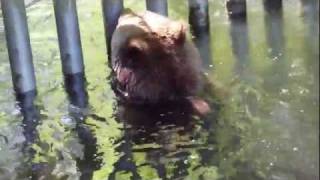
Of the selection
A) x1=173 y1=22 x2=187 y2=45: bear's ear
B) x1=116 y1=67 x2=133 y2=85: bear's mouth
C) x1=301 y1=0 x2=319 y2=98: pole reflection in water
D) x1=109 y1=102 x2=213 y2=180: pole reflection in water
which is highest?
x1=301 y1=0 x2=319 y2=98: pole reflection in water

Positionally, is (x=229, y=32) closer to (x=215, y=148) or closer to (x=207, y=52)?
(x=207, y=52)

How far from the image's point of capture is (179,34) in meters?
2.14

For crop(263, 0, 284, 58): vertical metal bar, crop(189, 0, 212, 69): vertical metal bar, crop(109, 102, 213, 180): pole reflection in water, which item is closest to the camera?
crop(109, 102, 213, 180): pole reflection in water


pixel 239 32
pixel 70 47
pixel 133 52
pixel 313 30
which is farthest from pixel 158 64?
pixel 313 30

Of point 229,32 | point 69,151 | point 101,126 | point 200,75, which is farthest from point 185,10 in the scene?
point 69,151

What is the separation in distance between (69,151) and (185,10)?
49.4 inches

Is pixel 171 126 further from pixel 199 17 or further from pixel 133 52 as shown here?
→ pixel 199 17

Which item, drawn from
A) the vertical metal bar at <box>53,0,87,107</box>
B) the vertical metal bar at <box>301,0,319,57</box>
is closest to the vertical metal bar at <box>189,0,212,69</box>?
the vertical metal bar at <box>53,0,87,107</box>

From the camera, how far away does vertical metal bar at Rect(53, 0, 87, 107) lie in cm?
244

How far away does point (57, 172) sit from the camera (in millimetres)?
1751

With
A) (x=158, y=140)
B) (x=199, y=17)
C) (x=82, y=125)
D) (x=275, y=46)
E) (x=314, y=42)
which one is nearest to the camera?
(x=314, y=42)

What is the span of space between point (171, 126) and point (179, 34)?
1.12ft

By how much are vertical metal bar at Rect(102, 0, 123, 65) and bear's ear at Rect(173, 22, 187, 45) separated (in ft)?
1.50

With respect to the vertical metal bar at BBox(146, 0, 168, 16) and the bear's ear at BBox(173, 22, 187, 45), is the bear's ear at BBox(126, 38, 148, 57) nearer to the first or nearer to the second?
the bear's ear at BBox(173, 22, 187, 45)
